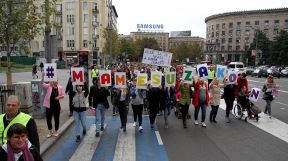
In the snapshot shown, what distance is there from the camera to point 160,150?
880 centimetres

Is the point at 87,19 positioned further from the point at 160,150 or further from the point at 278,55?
the point at 160,150

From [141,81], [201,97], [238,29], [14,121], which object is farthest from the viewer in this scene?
[238,29]

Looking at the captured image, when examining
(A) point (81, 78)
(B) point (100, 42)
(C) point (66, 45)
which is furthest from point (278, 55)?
(A) point (81, 78)

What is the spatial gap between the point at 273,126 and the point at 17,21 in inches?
346

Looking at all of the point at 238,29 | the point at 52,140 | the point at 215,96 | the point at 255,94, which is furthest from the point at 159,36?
the point at 52,140

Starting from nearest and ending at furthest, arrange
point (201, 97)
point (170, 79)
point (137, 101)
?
point (137, 101) → point (201, 97) → point (170, 79)

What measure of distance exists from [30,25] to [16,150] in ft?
23.5

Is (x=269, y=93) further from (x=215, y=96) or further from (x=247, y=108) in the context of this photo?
(x=215, y=96)

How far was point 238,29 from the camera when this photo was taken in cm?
12200

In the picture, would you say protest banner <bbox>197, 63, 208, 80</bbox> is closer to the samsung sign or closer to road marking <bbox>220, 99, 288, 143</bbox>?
road marking <bbox>220, 99, 288, 143</bbox>

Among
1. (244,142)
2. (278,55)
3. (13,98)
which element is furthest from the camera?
(278,55)

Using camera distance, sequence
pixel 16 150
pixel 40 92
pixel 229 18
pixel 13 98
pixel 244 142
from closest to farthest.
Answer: pixel 16 150
pixel 13 98
pixel 244 142
pixel 40 92
pixel 229 18

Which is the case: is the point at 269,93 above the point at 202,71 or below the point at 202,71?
below

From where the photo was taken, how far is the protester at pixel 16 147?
3.65 meters
